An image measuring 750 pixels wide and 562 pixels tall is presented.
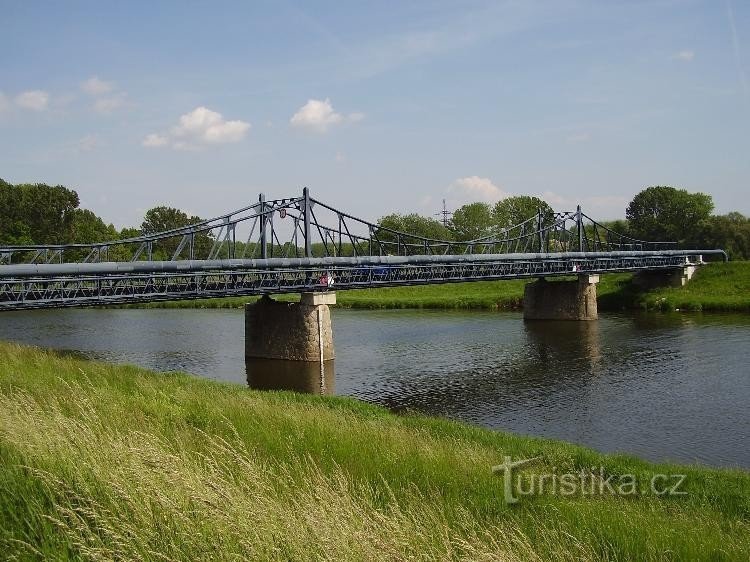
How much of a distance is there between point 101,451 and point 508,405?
19.3m

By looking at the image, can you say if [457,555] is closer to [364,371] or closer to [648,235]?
[364,371]

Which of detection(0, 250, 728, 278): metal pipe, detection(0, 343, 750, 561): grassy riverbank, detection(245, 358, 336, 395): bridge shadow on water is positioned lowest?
detection(245, 358, 336, 395): bridge shadow on water

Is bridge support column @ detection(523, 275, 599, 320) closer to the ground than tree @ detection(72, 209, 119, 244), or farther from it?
closer to the ground

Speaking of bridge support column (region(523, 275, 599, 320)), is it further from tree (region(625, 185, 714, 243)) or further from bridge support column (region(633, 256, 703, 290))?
tree (region(625, 185, 714, 243))

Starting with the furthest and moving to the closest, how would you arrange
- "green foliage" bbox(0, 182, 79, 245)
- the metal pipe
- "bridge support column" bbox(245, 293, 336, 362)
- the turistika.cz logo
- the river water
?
"green foliage" bbox(0, 182, 79, 245) → "bridge support column" bbox(245, 293, 336, 362) → the metal pipe → the river water → the turistika.cz logo

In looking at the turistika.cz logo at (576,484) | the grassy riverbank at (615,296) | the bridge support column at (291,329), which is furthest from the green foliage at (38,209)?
the turistika.cz logo at (576,484)

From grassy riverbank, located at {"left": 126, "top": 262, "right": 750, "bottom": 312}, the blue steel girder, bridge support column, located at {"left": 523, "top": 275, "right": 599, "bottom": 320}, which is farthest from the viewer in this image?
grassy riverbank, located at {"left": 126, "top": 262, "right": 750, "bottom": 312}

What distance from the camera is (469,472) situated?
9.22 metres

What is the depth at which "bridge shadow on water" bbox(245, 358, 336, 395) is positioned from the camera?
97.5ft

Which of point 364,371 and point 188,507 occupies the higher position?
point 188,507

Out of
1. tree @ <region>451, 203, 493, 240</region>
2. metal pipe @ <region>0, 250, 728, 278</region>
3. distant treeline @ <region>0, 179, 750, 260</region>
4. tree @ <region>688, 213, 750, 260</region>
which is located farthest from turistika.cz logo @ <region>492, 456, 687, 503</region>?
tree @ <region>451, 203, 493, 240</region>

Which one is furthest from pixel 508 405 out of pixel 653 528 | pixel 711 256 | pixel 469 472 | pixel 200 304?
pixel 711 256

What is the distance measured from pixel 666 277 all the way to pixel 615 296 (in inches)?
279

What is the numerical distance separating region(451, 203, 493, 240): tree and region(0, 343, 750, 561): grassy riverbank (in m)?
116
